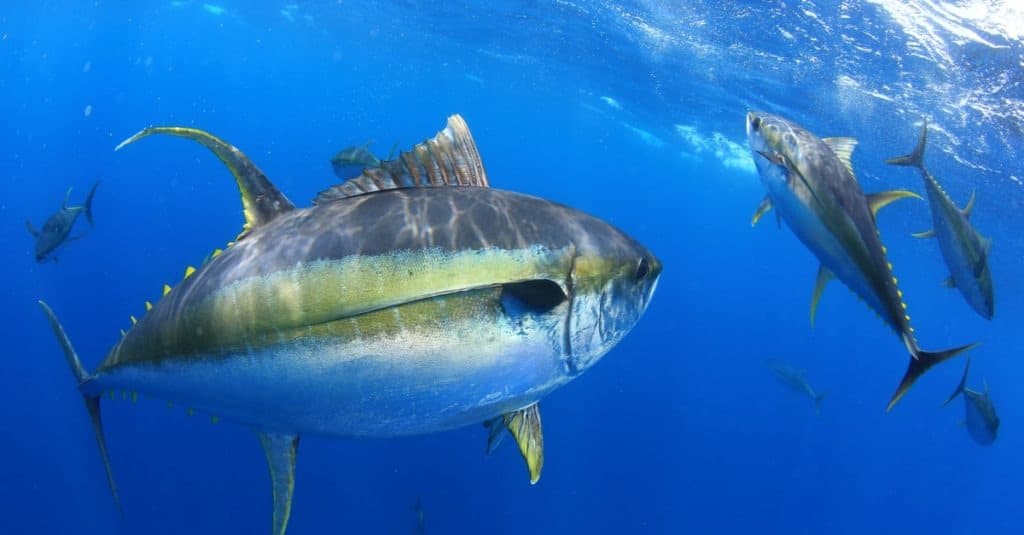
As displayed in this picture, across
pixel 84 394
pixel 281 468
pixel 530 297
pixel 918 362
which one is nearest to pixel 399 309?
pixel 530 297

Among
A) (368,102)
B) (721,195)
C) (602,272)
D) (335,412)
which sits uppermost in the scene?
(602,272)

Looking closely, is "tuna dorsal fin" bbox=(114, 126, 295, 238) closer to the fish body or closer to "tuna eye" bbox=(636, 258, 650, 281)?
"tuna eye" bbox=(636, 258, 650, 281)

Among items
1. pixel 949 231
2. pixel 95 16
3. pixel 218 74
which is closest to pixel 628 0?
pixel 949 231

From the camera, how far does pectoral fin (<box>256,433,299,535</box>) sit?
1950 mm

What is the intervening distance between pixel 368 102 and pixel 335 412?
7041cm

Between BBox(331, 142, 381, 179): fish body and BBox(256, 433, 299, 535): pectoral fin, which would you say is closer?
BBox(256, 433, 299, 535): pectoral fin

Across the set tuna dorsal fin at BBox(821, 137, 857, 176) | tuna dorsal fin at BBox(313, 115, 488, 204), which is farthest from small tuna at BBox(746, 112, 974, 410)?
tuna dorsal fin at BBox(313, 115, 488, 204)

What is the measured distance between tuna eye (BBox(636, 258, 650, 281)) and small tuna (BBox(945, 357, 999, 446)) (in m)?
6.40

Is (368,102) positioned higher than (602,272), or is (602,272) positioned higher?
(602,272)

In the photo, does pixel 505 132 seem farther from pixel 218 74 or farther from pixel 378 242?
pixel 378 242

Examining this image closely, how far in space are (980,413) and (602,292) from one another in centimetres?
770

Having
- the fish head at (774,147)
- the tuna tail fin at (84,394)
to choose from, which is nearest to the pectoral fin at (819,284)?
the fish head at (774,147)

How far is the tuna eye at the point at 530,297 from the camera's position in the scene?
4.83 ft

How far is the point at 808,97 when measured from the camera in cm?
1641
